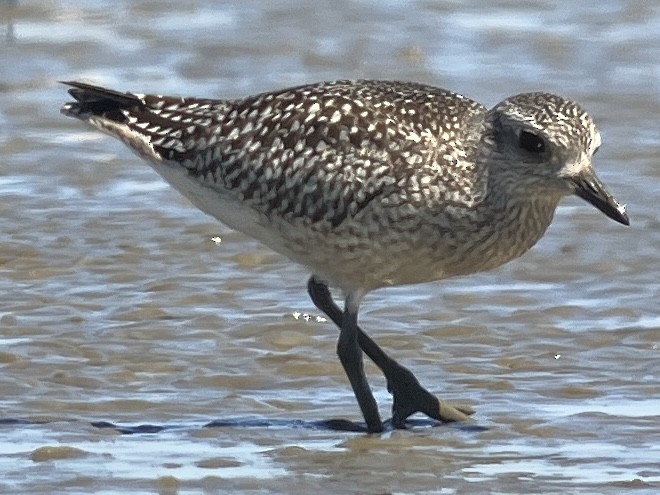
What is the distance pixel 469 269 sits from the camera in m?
10.2

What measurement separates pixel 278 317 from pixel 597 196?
92.3 inches

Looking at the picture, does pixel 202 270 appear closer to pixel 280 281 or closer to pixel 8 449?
pixel 280 281

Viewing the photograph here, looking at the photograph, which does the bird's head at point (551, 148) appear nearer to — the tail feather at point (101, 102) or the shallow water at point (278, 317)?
the shallow water at point (278, 317)

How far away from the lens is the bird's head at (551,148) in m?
9.73

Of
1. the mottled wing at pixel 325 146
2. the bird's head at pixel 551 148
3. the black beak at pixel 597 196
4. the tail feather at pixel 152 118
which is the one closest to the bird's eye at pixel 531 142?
the bird's head at pixel 551 148

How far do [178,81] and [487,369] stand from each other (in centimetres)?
583

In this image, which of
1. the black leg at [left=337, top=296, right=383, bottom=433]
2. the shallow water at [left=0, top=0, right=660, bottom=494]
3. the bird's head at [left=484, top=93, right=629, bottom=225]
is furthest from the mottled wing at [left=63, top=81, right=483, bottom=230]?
the shallow water at [left=0, top=0, right=660, bottom=494]

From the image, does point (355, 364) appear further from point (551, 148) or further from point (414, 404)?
point (551, 148)

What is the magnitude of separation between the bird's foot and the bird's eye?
1.15m

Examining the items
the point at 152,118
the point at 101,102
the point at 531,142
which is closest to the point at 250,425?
the point at 531,142

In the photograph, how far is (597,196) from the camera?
9.70 meters

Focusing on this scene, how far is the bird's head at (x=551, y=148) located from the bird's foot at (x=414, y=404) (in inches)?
39.6

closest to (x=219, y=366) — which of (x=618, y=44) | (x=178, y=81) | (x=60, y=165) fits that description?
(x=60, y=165)

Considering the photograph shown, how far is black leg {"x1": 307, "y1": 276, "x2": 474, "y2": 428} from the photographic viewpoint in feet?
32.8
